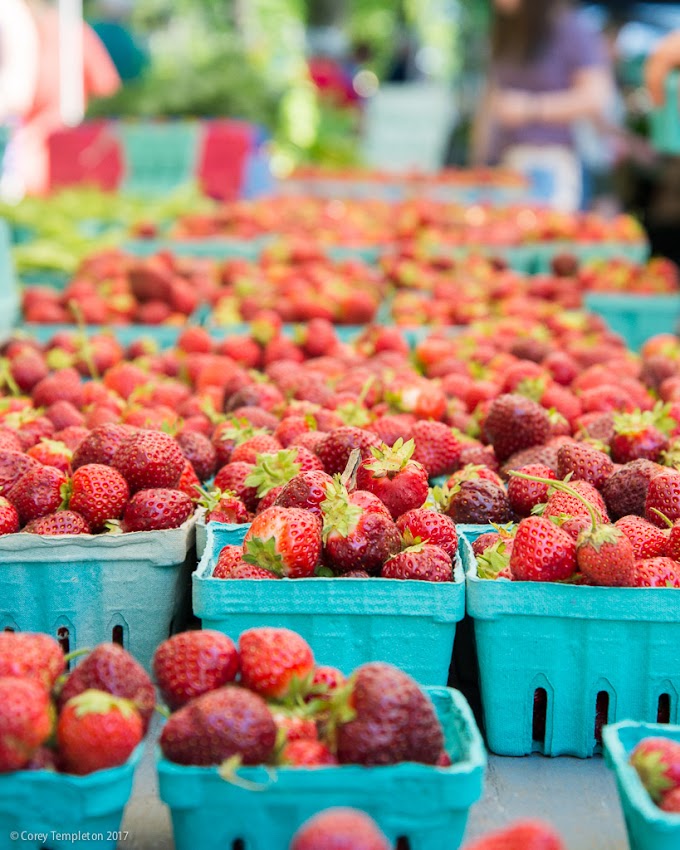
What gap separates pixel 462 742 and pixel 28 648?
1.92 feet

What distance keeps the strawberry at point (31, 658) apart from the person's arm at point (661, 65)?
112 inches

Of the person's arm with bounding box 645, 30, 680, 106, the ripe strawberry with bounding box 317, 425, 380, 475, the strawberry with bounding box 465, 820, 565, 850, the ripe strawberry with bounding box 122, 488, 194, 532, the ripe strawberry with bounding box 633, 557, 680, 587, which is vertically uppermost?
the person's arm with bounding box 645, 30, 680, 106

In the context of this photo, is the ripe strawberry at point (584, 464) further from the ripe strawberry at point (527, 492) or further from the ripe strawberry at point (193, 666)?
the ripe strawberry at point (193, 666)

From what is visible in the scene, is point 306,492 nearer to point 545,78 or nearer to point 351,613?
point 351,613

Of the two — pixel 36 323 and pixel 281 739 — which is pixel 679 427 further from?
pixel 36 323

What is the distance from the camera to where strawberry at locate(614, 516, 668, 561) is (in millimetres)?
1725

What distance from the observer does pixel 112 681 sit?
1.27 m

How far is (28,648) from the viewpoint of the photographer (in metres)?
1.34

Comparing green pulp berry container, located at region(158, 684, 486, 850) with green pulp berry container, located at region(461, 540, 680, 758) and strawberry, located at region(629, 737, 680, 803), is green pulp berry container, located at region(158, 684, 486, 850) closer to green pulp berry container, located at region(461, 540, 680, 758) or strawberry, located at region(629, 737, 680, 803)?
strawberry, located at region(629, 737, 680, 803)

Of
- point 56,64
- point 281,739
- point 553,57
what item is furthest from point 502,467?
point 56,64

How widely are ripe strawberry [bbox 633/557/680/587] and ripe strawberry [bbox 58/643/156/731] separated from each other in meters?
0.80

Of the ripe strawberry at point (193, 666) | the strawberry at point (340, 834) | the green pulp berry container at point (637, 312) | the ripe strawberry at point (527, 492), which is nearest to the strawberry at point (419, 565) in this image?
the ripe strawberry at point (527, 492)

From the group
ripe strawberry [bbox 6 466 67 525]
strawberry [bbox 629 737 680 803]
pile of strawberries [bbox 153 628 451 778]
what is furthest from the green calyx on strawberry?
strawberry [bbox 629 737 680 803]

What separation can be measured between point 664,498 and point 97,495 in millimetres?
1028
